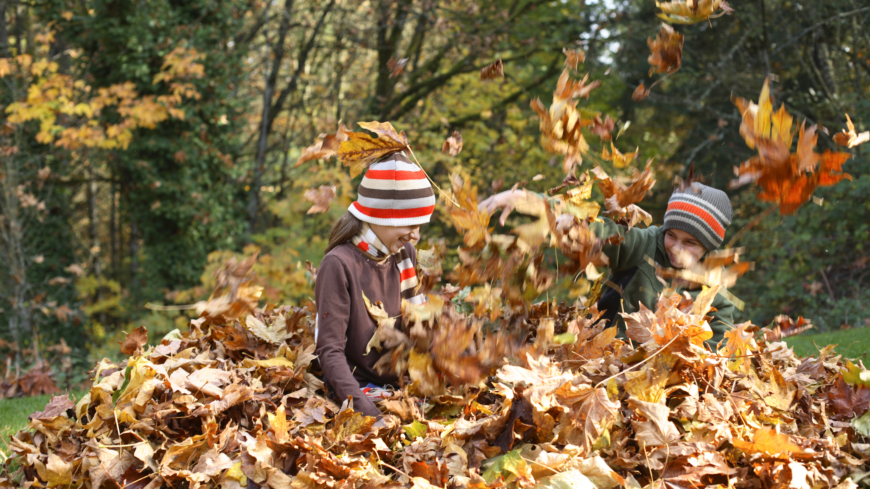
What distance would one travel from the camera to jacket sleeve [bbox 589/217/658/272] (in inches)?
102

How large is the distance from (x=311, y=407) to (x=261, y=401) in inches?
8.0

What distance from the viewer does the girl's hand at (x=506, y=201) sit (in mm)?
2346

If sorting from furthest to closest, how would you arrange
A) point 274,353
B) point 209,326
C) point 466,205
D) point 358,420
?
point 209,326 → point 274,353 → point 466,205 → point 358,420

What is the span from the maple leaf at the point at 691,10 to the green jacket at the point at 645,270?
92 cm

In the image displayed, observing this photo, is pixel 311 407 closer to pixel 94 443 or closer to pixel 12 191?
pixel 94 443

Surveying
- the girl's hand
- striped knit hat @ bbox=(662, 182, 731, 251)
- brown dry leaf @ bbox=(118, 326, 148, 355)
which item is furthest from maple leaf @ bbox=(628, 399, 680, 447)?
brown dry leaf @ bbox=(118, 326, 148, 355)

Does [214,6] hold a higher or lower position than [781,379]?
higher

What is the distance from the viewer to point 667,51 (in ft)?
8.16

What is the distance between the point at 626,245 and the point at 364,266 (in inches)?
48.8

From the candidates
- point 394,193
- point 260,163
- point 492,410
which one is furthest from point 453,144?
point 260,163

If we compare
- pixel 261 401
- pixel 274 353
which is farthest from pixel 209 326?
pixel 261 401

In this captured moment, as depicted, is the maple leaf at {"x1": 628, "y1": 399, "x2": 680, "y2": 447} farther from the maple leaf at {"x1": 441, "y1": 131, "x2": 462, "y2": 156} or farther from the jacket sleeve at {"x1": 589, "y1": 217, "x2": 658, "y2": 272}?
the maple leaf at {"x1": 441, "y1": 131, "x2": 462, "y2": 156}

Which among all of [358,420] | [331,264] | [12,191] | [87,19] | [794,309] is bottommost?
[794,309]

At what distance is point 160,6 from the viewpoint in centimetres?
875
